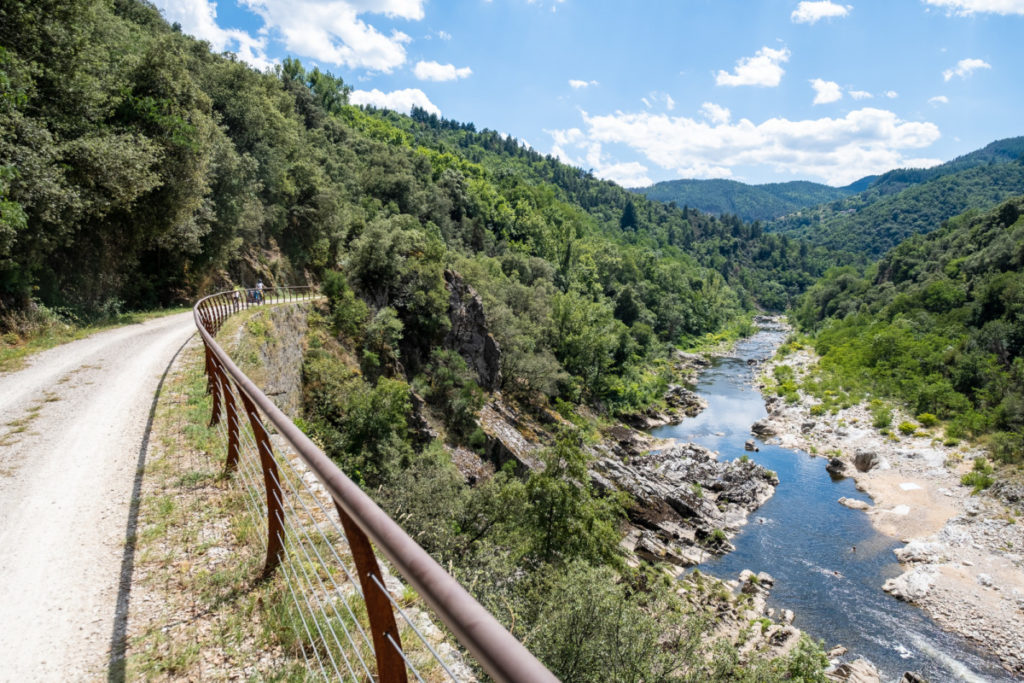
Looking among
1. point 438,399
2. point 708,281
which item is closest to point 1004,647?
point 438,399

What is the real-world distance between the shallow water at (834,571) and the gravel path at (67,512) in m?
24.6

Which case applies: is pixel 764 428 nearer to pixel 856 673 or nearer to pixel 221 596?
pixel 856 673

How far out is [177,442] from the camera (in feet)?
24.2

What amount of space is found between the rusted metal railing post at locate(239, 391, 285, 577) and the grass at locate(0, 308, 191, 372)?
11.3 meters

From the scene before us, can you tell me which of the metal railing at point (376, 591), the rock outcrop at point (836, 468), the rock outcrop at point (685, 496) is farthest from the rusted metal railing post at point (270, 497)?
the rock outcrop at point (836, 468)

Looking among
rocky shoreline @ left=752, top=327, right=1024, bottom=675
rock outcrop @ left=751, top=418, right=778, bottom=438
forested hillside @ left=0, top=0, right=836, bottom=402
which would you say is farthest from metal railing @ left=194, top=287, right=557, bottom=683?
rock outcrop @ left=751, top=418, right=778, bottom=438

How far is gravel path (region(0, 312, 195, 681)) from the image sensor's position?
3568 millimetres

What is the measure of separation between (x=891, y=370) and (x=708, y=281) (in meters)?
71.4

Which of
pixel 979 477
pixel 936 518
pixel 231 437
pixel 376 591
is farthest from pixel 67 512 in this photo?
pixel 979 477

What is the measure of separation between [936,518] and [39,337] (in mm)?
43613

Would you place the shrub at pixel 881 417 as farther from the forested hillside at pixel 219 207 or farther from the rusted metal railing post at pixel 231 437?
the rusted metal railing post at pixel 231 437

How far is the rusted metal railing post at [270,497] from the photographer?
3957mm

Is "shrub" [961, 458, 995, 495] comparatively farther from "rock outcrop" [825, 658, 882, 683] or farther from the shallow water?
"rock outcrop" [825, 658, 882, 683]

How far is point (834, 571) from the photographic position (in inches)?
970
